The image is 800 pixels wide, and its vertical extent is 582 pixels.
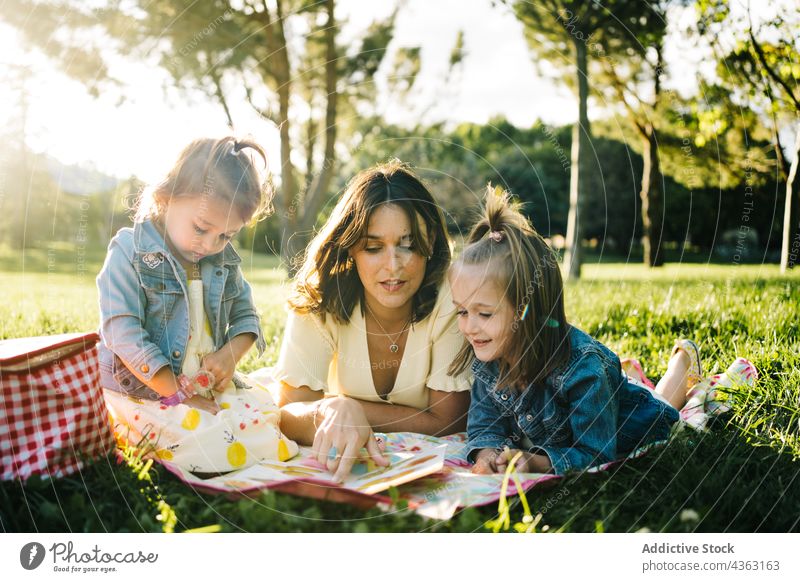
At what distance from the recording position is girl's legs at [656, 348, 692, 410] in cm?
181

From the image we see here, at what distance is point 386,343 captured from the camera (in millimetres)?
1781

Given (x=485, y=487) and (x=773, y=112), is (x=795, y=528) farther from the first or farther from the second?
(x=773, y=112)

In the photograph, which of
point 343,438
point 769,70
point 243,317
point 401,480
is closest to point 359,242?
point 243,317

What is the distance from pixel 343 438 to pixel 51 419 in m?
0.55

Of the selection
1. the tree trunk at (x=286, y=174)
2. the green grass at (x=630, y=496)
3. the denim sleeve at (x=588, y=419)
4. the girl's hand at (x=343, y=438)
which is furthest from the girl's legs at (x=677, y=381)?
the tree trunk at (x=286, y=174)

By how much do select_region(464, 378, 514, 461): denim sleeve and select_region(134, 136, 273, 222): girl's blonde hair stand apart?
67 centimetres

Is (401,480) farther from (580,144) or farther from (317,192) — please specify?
(317,192)

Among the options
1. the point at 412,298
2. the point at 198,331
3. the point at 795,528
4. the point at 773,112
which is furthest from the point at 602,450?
the point at 773,112

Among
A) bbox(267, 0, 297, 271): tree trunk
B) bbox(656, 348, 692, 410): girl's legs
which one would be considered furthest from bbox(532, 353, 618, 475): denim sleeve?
bbox(267, 0, 297, 271): tree trunk

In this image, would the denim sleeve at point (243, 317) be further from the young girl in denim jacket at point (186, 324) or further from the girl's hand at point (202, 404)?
the girl's hand at point (202, 404)

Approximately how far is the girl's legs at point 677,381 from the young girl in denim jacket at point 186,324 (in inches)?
38.4

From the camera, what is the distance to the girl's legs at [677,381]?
1.81m

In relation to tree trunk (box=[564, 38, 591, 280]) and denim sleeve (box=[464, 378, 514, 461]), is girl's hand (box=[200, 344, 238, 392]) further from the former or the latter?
tree trunk (box=[564, 38, 591, 280])

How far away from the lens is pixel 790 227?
6.59 ft
